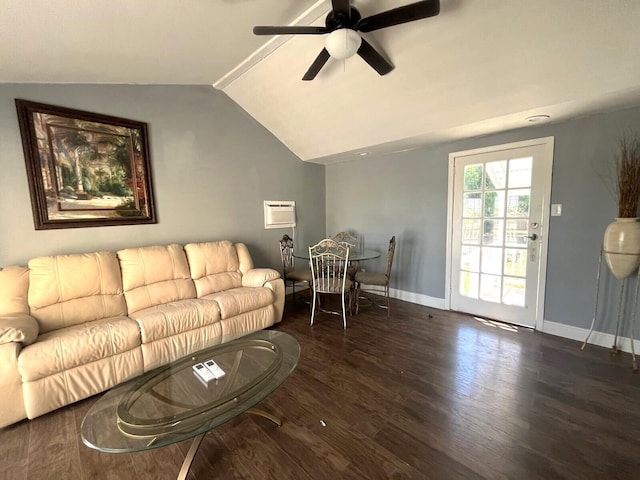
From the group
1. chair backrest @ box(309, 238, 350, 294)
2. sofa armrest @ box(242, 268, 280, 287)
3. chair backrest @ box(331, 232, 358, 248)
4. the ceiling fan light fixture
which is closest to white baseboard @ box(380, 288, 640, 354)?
chair backrest @ box(309, 238, 350, 294)

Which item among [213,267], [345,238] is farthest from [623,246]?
[213,267]

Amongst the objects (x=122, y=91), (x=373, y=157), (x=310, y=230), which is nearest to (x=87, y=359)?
(x=122, y=91)

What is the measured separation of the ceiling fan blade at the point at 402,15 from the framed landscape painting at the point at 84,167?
240 centimetres

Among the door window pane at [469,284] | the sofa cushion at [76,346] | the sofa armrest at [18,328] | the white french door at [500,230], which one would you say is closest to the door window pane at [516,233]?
the white french door at [500,230]

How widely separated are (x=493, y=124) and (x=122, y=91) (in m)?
3.58

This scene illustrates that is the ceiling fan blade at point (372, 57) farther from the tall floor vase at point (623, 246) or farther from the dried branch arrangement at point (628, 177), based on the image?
the tall floor vase at point (623, 246)

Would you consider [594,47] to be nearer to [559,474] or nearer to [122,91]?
[559,474]

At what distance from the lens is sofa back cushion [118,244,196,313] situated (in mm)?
2484

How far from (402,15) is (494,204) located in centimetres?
218

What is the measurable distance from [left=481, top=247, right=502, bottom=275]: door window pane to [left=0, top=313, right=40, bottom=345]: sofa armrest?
3965mm

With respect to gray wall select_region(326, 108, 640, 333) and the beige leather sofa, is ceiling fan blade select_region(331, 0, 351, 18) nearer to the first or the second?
A: gray wall select_region(326, 108, 640, 333)

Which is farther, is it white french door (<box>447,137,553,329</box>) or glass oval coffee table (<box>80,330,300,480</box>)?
white french door (<box>447,137,553,329</box>)

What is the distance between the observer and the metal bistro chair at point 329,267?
9.84 feet

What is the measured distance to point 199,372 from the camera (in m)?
1.53
